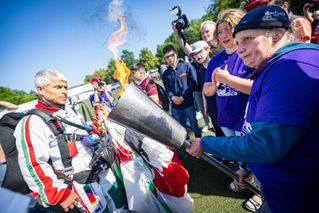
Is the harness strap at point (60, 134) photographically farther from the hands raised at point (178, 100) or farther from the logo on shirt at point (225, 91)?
the hands raised at point (178, 100)

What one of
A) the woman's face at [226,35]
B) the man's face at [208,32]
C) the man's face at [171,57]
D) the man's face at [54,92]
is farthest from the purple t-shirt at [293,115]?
the man's face at [171,57]

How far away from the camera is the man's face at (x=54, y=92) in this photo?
2562 millimetres

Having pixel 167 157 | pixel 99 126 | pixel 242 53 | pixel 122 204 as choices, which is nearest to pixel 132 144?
pixel 167 157

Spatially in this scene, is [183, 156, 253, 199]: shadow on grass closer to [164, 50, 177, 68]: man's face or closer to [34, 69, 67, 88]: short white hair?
[164, 50, 177, 68]: man's face

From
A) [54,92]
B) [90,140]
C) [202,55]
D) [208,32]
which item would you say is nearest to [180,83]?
[202,55]

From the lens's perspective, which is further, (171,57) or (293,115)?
(171,57)

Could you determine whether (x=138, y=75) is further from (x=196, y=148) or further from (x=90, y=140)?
(x=196, y=148)

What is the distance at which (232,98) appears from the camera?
237 centimetres

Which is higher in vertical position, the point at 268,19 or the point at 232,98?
the point at 268,19

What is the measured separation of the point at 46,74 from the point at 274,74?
2.65m

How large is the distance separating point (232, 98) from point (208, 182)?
2051 mm

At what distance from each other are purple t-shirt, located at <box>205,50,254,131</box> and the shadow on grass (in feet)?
4.53

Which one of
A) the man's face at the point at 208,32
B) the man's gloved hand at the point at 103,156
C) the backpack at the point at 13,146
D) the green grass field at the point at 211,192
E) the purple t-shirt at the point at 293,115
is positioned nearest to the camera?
the purple t-shirt at the point at 293,115

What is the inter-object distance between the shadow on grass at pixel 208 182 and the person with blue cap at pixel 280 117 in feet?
6.91
